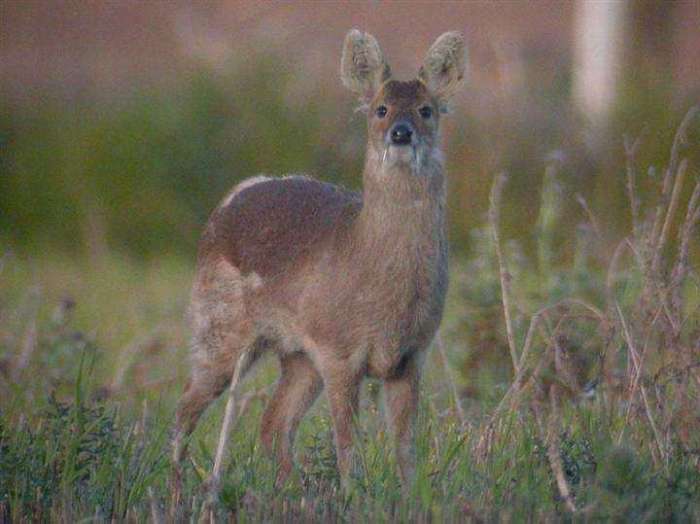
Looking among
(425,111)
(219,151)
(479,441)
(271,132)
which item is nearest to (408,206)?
(425,111)

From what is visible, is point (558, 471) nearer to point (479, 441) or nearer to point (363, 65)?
point (479, 441)

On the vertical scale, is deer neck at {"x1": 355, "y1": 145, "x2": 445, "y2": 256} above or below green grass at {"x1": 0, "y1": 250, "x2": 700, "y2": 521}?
above

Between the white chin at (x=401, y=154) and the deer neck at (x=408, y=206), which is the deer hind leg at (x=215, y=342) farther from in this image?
the white chin at (x=401, y=154)

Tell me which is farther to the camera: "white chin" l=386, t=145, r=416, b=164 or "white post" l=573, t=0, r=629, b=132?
"white post" l=573, t=0, r=629, b=132

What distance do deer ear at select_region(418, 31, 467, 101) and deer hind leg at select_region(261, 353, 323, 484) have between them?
1.49 meters

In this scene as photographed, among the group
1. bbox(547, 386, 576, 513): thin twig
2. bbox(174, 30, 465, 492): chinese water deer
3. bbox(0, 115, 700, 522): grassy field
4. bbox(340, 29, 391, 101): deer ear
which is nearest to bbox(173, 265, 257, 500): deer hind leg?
bbox(174, 30, 465, 492): chinese water deer

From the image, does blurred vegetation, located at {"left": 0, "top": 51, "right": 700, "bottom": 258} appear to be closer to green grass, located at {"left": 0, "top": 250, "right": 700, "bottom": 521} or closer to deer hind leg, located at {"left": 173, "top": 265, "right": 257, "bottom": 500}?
deer hind leg, located at {"left": 173, "top": 265, "right": 257, "bottom": 500}

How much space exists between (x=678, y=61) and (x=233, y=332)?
27.0 ft

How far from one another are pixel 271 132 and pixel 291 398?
21.3 ft

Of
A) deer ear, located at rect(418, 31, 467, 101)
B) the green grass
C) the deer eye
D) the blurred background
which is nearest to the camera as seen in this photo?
the green grass

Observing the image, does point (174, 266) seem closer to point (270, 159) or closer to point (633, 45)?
point (270, 159)

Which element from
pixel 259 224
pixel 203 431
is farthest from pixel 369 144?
pixel 203 431

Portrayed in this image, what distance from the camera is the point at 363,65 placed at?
24.4 feet

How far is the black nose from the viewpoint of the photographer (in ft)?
22.2
